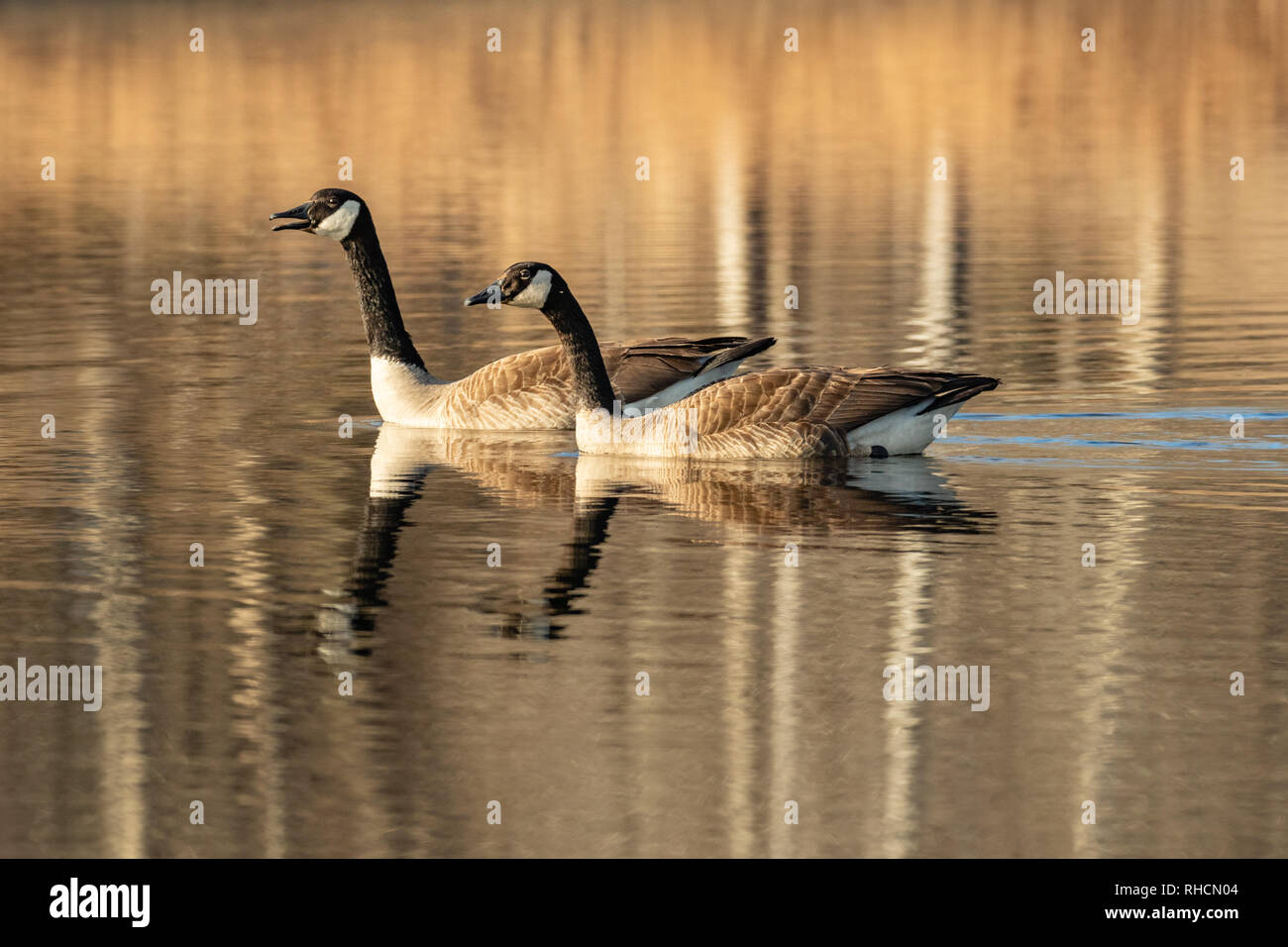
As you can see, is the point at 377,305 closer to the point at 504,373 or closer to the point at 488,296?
the point at 504,373

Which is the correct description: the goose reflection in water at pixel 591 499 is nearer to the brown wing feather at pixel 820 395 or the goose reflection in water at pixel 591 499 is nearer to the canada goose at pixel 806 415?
the canada goose at pixel 806 415

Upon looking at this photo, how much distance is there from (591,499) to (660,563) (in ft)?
8.57

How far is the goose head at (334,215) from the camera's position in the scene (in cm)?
2277

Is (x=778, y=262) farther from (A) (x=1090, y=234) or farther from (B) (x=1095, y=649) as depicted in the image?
(B) (x=1095, y=649)

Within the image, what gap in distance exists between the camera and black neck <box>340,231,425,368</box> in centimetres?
2278

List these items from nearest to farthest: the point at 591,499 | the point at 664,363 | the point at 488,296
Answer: the point at 591,499, the point at 488,296, the point at 664,363

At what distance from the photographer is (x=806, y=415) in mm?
18719

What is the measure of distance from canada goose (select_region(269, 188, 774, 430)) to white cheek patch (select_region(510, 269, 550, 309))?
159 cm

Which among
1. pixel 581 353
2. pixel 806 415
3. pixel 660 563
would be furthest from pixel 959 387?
pixel 660 563

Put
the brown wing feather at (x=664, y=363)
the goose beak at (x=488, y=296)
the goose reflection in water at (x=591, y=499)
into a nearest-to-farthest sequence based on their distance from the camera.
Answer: the goose reflection in water at (x=591, y=499), the goose beak at (x=488, y=296), the brown wing feather at (x=664, y=363)

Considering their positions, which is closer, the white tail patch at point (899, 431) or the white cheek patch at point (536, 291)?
the white tail patch at point (899, 431)

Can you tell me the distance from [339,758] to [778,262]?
2541 cm

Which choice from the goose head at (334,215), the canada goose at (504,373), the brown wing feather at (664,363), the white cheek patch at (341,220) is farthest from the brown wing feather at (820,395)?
the white cheek patch at (341,220)

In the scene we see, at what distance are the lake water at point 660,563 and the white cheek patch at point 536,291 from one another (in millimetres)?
1383
